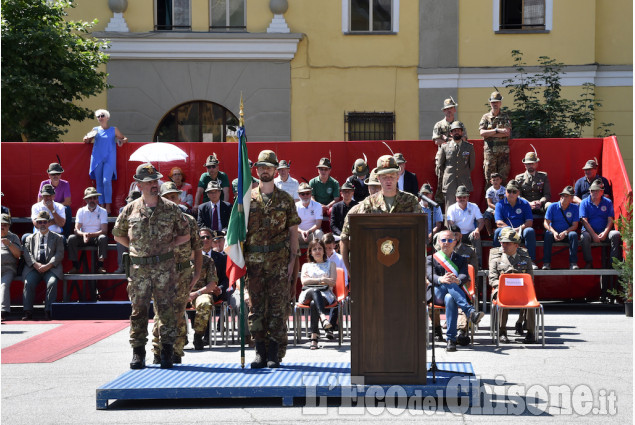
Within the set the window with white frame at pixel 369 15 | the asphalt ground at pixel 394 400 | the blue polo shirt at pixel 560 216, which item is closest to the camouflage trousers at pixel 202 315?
the asphalt ground at pixel 394 400

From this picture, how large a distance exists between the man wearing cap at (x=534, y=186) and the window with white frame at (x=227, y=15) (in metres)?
10.2

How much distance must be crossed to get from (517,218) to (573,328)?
8.24 feet

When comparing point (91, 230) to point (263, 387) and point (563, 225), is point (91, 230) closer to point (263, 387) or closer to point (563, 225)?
point (563, 225)

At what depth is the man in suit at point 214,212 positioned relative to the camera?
56.1 feet

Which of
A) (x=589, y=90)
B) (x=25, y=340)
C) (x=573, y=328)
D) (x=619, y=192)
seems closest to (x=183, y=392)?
(x=25, y=340)

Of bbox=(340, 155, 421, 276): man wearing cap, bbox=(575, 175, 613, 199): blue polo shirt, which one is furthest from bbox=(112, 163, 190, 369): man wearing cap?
bbox=(575, 175, 613, 199): blue polo shirt

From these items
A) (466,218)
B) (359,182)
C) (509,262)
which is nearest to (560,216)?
(466,218)

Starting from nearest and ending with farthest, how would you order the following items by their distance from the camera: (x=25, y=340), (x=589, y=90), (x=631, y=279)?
(x=25, y=340) < (x=631, y=279) < (x=589, y=90)

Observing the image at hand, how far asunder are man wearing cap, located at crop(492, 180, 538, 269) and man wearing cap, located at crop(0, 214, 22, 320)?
791cm

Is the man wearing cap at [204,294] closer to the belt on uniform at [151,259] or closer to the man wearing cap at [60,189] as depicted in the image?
the belt on uniform at [151,259]

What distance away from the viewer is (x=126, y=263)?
36.1 feet

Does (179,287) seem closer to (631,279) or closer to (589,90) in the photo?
(631,279)

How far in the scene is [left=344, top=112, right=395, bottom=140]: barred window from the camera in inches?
1001

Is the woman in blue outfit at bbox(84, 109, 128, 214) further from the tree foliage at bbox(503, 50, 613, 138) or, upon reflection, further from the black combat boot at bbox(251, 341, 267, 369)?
the tree foliage at bbox(503, 50, 613, 138)
